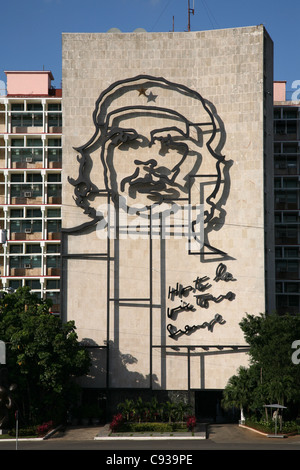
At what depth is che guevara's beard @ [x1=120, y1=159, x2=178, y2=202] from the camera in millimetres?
53406

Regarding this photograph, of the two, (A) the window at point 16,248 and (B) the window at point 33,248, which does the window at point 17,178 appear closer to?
(A) the window at point 16,248

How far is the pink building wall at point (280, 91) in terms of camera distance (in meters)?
80.9

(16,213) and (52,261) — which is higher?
(16,213)

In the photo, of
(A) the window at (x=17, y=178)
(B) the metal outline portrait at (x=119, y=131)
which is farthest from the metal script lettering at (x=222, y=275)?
(A) the window at (x=17, y=178)

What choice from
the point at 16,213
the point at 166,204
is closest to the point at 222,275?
the point at 166,204

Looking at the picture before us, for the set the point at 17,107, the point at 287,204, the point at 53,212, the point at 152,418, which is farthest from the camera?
the point at 17,107

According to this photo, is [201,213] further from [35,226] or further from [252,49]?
[35,226]

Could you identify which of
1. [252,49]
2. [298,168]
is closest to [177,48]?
[252,49]

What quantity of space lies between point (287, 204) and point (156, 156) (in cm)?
2660

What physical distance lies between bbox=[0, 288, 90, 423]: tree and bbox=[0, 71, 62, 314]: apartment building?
23858mm

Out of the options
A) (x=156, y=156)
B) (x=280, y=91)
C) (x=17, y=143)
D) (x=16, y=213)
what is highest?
(x=280, y=91)

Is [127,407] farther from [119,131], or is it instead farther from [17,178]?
[17,178]

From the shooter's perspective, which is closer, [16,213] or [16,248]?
[16,248]

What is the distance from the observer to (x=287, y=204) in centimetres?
7600
